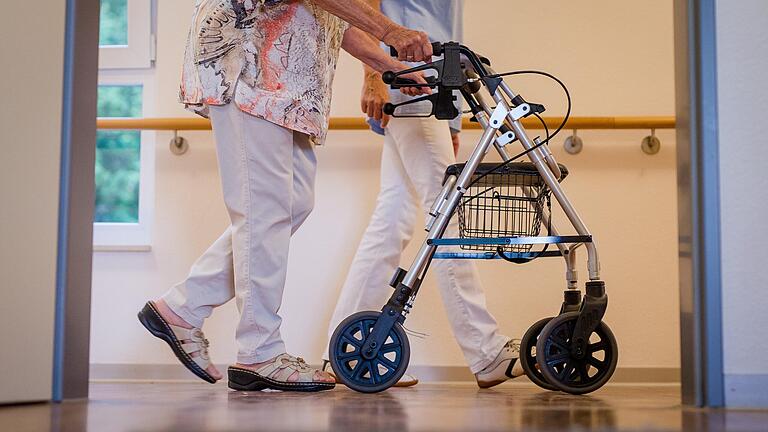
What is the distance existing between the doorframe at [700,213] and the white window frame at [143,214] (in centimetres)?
200

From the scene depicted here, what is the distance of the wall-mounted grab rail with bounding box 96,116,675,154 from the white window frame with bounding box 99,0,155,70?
24cm

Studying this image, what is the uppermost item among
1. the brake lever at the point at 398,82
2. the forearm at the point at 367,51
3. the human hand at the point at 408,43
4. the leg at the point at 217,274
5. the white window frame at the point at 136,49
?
the white window frame at the point at 136,49

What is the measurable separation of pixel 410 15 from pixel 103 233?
1314 millimetres

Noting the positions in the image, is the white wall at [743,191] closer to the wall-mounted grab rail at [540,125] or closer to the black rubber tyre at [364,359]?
the black rubber tyre at [364,359]

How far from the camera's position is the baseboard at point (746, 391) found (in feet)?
4.93

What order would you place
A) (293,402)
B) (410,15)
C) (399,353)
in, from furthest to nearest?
(410,15) < (399,353) < (293,402)

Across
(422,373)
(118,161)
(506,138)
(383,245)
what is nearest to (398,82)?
(506,138)

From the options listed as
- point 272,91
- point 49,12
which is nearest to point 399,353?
point 272,91

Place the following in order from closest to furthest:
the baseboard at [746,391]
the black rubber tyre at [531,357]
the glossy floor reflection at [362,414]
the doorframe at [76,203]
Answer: the glossy floor reflection at [362,414], the baseboard at [746,391], the doorframe at [76,203], the black rubber tyre at [531,357]

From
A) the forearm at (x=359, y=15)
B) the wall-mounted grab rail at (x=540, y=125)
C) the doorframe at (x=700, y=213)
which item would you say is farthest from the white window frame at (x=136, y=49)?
the doorframe at (x=700, y=213)

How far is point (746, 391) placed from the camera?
150 centimetres

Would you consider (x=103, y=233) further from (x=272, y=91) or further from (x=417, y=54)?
(x=417, y=54)

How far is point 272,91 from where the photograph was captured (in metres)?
1.98

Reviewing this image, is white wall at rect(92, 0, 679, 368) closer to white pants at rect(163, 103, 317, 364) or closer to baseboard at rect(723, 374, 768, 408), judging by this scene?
white pants at rect(163, 103, 317, 364)
